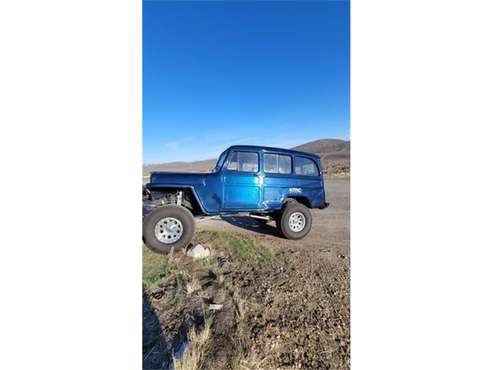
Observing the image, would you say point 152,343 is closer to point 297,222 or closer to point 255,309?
point 255,309

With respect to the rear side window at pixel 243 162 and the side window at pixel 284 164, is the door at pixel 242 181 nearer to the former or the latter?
the rear side window at pixel 243 162

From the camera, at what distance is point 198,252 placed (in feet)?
5.70

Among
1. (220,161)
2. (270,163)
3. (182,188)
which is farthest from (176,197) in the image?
(270,163)

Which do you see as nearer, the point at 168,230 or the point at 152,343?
the point at 152,343

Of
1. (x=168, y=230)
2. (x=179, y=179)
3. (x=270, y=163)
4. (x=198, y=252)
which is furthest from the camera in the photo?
(x=270, y=163)

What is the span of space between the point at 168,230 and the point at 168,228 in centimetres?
2

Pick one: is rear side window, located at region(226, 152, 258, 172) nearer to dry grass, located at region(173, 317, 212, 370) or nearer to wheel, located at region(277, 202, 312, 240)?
wheel, located at region(277, 202, 312, 240)

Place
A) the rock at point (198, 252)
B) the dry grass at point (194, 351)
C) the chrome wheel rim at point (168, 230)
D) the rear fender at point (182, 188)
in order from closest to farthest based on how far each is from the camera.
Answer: the dry grass at point (194, 351)
the rock at point (198, 252)
the chrome wheel rim at point (168, 230)
the rear fender at point (182, 188)

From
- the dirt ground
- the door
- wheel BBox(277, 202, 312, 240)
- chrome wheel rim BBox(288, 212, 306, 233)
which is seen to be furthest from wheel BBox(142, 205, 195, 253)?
chrome wheel rim BBox(288, 212, 306, 233)

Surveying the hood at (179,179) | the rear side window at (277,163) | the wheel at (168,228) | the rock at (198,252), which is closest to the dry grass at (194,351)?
the rock at (198,252)

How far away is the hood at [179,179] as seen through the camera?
2061 mm

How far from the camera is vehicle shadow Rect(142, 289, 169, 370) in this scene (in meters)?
0.85

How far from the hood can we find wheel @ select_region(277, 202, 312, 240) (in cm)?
99
